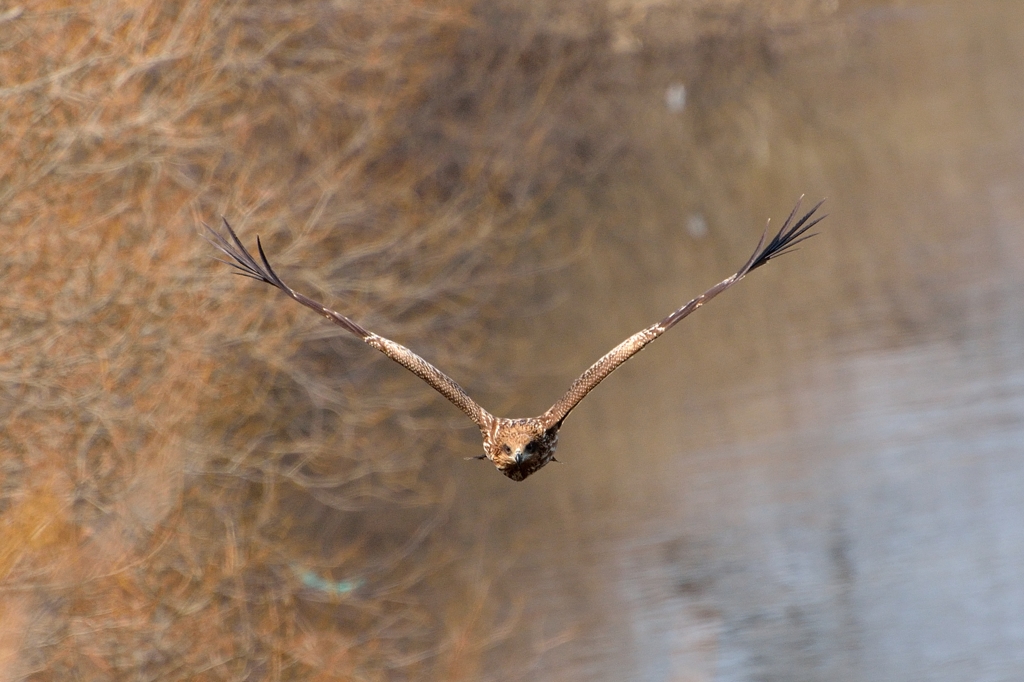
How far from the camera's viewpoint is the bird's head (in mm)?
7574

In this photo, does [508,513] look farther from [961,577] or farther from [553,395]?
[961,577]

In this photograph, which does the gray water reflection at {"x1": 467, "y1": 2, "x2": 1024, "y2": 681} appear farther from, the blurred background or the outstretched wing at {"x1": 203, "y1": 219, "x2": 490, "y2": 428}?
the outstretched wing at {"x1": 203, "y1": 219, "x2": 490, "y2": 428}

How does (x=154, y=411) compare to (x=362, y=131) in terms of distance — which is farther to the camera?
(x=362, y=131)

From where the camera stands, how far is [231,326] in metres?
13.3

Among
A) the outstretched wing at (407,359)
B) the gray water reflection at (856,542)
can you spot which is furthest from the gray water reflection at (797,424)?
the outstretched wing at (407,359)

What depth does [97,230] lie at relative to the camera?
12.8 m

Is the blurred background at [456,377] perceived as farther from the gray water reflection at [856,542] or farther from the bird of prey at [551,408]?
the bird of prey at [551,408]

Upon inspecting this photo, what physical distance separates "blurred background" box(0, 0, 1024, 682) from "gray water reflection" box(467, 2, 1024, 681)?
53 mm

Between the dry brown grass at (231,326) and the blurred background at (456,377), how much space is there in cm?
5

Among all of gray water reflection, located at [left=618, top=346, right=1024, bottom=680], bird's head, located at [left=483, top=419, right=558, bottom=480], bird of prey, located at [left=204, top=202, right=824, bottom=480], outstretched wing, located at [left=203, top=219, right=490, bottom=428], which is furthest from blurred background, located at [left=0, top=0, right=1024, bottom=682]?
bird's head, located at [left=483, top=419, right=558, bottom=480]

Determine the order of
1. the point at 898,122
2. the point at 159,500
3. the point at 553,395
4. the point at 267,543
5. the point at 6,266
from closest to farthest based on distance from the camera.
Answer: the point at 6,266, the point at 159,500, the point at 267,543, the point at 553,395, the point at 898,122

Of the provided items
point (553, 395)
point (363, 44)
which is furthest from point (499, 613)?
point (363, 44)

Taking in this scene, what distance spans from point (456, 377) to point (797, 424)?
16.1ft

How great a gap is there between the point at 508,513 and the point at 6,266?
705 cm
